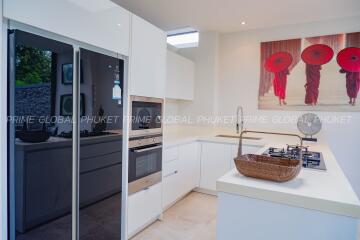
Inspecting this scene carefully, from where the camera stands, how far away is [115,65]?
1.82 meters

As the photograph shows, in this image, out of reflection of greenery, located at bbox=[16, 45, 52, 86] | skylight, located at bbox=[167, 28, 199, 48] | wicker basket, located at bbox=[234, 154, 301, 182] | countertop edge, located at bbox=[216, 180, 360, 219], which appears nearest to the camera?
countertop edge, located at bbox=[216, 180, 360, 219]

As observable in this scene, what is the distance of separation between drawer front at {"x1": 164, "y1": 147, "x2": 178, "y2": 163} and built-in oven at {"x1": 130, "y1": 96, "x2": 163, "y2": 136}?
0.29 meters

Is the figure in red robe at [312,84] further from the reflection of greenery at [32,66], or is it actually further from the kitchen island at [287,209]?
the reflection of greenery at [32,66]

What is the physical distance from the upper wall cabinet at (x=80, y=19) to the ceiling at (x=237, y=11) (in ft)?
3.30

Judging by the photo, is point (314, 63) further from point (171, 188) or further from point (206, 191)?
point (171, 188)

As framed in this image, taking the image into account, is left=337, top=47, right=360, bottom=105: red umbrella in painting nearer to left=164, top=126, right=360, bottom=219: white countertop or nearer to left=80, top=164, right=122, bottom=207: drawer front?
left=164, top=126, right=360, bottom=219: white countertop

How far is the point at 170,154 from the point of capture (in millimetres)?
2664

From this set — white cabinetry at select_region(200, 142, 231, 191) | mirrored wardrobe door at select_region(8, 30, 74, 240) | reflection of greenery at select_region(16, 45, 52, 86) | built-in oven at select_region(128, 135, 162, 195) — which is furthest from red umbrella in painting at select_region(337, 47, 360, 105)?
reflection of greenery at select_region(16, 45, 52, 86)

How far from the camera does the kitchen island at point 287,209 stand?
922mm

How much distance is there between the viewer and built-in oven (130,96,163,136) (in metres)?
2.05

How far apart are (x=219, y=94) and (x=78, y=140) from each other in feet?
8.79

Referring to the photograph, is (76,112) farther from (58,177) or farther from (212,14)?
(212,14)

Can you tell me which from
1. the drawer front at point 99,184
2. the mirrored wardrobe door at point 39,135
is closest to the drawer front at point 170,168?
the drawer front at point 99,184

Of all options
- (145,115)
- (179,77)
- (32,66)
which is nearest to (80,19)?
(32,66)
